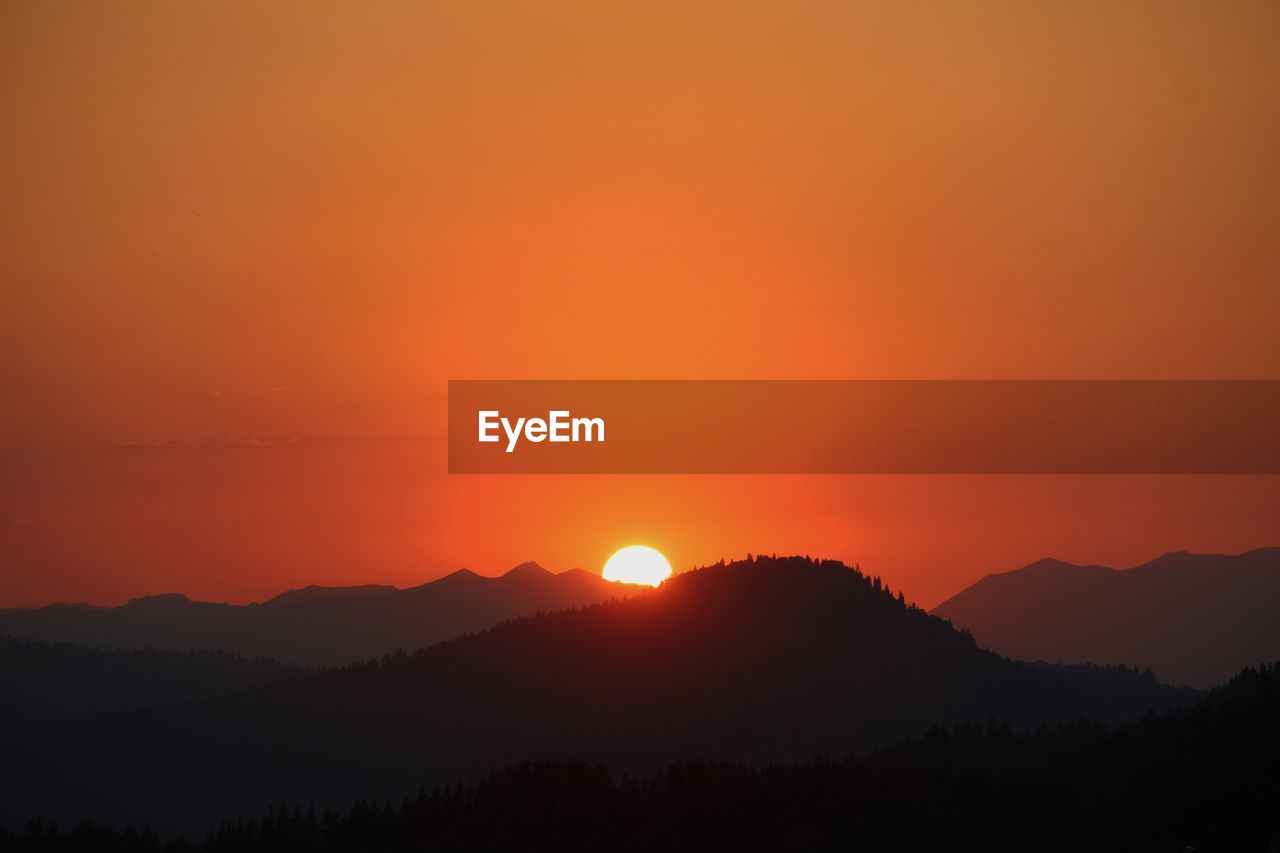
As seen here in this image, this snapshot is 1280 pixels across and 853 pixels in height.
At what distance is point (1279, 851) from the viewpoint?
147125 mm

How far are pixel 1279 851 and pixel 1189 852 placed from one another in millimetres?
50544

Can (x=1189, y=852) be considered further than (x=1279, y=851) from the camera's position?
No

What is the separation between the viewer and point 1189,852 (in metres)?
103
